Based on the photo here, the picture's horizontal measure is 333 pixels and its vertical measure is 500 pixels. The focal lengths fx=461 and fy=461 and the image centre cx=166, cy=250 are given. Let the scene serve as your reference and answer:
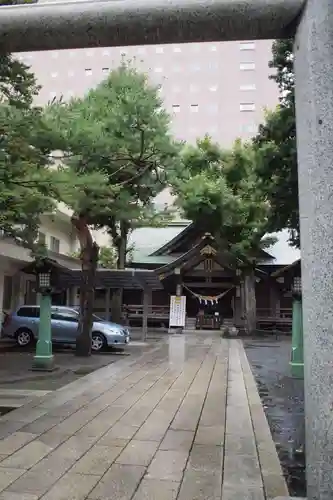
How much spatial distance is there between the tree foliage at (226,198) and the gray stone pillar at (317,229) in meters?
20.4

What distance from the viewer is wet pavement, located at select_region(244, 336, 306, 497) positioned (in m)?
4.80

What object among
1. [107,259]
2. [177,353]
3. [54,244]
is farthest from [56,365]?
[107,259]

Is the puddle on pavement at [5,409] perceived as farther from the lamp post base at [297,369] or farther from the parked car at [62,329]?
the parked car at [62,329]

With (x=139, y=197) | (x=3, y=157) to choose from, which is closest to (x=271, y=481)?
(x=3, y=157)

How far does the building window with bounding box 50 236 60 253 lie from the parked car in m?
7.99

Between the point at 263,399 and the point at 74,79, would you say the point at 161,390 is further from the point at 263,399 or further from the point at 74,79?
the point at 74,79

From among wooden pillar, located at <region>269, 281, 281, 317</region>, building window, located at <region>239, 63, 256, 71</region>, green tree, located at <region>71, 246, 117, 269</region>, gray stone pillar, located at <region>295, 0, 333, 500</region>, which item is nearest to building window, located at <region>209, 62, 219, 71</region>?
building window, located at <region>239, 63, 256, 71</region>

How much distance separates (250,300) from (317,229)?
2333cm

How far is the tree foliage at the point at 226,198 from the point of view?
25.0 metres

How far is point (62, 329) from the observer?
16.5 m

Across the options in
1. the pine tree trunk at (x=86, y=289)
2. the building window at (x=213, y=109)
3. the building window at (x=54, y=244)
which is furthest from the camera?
the building window at (x=213, y=109)

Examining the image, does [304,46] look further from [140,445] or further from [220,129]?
[220,129]

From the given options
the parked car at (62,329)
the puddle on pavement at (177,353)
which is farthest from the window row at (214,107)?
the parked car at (62,329)

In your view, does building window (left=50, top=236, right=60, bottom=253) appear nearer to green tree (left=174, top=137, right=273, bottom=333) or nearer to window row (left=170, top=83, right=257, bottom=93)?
green tree (left=174, top=137, right=273, bottom=333)
